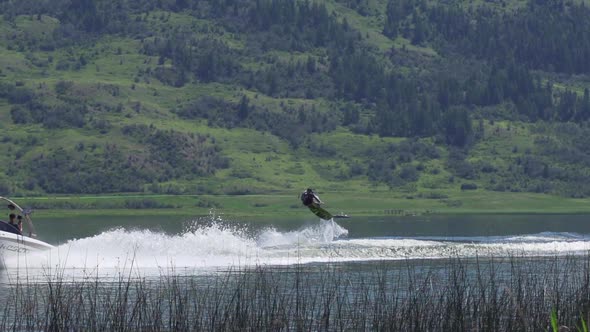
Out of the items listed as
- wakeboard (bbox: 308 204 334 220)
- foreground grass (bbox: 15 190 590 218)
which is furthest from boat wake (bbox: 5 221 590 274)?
foreground grass (bbox: 15 190 590 218)

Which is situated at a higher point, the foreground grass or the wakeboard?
the wakeboard

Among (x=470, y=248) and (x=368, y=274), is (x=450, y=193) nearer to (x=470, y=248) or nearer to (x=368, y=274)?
(x=470, y=248)

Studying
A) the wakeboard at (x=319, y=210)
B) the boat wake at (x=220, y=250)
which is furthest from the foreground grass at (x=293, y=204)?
the wakeboard at (x=319, y=210)

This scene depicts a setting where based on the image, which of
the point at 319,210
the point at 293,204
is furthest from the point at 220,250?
the point at 293,204

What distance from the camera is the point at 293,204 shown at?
166 meters

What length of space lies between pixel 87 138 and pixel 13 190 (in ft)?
84.2

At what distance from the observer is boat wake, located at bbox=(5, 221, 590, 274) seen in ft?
209

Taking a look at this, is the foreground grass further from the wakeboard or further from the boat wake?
the wakeboard

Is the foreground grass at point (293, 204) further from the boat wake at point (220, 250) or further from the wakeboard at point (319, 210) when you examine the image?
the wakeboard at point (319, 210)

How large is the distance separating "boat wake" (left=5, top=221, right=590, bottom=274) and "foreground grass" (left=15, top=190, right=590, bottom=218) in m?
85.4

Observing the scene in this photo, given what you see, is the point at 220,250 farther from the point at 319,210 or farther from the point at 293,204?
the point at 293,204

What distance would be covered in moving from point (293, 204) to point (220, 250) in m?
97.8

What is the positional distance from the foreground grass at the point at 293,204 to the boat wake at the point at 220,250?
85387 mm

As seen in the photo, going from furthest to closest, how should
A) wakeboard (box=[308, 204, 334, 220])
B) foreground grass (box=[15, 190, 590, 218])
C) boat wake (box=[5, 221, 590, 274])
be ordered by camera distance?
1. foreground grass (box=[15, 190, 590, 218])
2. boat wake (box=[5, 221, 590, 274])
3. wakeboard (box=[308, 204, 334, 220])
